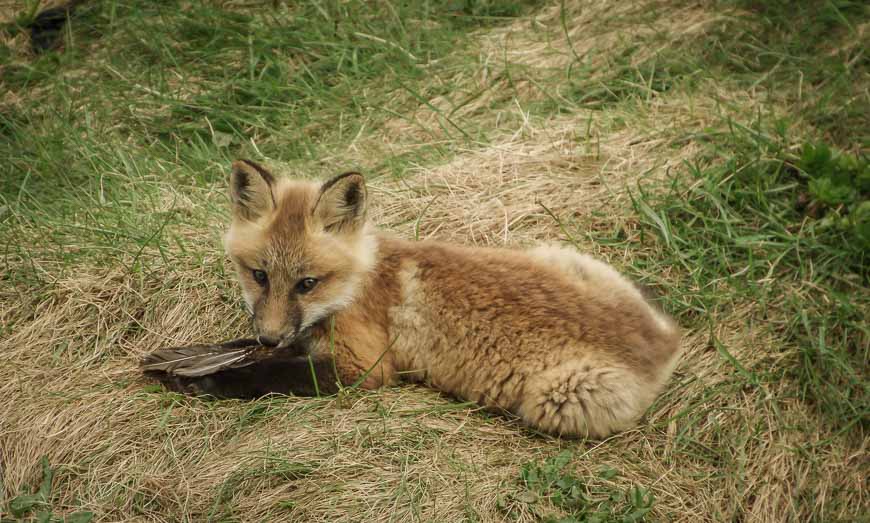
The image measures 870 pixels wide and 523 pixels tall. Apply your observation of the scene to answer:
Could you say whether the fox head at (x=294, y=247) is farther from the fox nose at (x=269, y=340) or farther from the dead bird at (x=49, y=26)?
the dead bird at (x=49, y=26)

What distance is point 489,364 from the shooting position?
379 cm

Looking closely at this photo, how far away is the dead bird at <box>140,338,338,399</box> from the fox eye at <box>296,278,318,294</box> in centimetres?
35

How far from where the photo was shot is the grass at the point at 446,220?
3539 millimetres

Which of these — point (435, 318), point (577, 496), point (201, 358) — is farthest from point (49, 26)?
point (577, 496)

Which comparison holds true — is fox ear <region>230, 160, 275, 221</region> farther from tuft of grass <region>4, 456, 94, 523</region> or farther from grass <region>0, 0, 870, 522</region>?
tuft of grass <region>4, 456, 94, 523</region>

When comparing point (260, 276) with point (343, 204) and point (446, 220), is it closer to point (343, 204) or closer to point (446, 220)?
point (343, 204)

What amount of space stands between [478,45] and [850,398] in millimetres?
4196

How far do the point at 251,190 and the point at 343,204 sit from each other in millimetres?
511

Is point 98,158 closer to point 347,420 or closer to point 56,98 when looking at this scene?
point 56,98

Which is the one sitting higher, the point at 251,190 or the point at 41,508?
the point at 251,190

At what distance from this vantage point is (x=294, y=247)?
12.1ft

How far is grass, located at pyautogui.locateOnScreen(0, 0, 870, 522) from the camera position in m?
3.54

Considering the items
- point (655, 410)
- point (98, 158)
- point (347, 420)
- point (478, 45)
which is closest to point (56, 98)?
point (98, 158)

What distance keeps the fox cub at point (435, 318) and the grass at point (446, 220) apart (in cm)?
18
